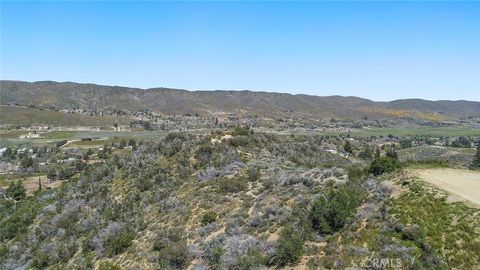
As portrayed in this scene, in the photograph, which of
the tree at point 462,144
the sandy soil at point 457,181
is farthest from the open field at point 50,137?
the sandy soil at point 457,181

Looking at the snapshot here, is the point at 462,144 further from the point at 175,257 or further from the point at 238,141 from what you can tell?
the point at 175,257

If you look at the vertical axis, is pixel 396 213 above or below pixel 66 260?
above

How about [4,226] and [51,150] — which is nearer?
[4,226]

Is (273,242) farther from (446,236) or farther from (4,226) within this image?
(4,226)

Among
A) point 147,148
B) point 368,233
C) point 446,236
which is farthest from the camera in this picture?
point 147,148

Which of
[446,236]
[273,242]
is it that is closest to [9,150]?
[273,242]

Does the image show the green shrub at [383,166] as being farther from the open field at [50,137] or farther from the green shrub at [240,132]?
the open field at [50,137]

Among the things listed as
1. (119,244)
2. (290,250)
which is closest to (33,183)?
(119,244)
